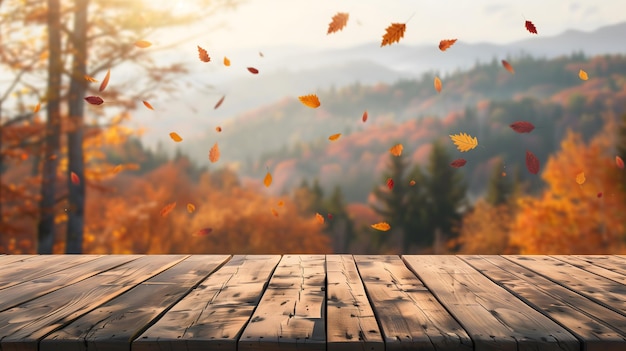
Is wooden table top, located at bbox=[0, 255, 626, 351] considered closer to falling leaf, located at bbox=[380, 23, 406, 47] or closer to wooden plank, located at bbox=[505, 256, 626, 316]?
wooden plank, located at bbox=[505, 256, 626, 316]

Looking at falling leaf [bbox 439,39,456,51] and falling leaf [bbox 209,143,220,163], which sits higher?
falling leaf [bbox 439,39,456,51]

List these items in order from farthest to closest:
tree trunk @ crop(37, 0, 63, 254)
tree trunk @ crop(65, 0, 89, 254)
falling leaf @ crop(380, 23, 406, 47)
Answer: tree trunk @ crop(65, 0, 89, 254)
tree trunk @ crop(37, 0, 63, 254)
falling leaf @ crop(380, 23, 406, 47)

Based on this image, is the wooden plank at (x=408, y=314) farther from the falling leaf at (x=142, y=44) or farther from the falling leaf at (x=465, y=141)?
the falling leaf at (x=142, y=44)

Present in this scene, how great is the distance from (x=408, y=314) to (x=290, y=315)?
1.20 feet

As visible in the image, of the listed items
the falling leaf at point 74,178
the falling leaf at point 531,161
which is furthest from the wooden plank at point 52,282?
the falling leaf at point 74,178

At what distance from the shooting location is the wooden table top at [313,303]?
158cm

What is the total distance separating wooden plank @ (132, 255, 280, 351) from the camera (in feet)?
5.11

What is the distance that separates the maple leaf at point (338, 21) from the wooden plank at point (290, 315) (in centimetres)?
137

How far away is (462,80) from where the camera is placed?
178 ft

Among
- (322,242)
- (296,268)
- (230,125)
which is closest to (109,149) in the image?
(322,242)

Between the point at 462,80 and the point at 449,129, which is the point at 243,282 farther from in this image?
the point at 462,80

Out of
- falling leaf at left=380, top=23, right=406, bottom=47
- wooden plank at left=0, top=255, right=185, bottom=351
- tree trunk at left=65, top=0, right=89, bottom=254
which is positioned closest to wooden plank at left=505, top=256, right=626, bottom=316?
falling leaf at left=380, top=23, right=406, bottom=47

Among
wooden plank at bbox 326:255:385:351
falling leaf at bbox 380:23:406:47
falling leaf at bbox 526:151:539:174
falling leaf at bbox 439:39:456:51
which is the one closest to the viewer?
wooden plank at bbox 326:255:385:351

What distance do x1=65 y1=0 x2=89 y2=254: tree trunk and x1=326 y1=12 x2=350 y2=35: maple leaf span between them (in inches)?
255
